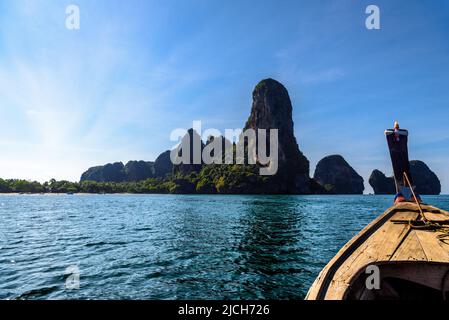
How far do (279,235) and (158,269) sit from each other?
10.7 m

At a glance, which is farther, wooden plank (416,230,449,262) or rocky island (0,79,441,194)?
rocky island (0,79,441,194)

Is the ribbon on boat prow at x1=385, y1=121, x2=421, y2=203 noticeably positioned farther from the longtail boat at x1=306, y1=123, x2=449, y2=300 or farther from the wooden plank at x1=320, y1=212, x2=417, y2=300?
the wooden plank at x1=320, y1=212, x2=417, y2=300

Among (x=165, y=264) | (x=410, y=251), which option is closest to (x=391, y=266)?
(x=410, y=251)

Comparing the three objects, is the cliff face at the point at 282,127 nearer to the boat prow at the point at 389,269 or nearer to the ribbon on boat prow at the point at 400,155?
the ribbon on boat prow at the point at 400,155

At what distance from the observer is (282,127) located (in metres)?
170

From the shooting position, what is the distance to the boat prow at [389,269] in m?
4.34

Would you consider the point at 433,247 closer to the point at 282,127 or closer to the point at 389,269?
the point at 389,269

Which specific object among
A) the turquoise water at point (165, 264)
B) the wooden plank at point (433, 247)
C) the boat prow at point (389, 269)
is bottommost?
the turquoise water at point (165, 264)

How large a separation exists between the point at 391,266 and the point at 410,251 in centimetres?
61

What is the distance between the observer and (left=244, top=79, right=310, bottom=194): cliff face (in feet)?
480

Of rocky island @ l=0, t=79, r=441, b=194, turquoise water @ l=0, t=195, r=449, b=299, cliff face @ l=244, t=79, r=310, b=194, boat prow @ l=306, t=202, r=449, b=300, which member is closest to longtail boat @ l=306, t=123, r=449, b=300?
boat prow @ l=306, t=202, r=449, b=300

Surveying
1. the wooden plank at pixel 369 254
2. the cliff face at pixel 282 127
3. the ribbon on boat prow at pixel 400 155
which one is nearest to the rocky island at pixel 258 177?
the cliff face at pixel 282 127
